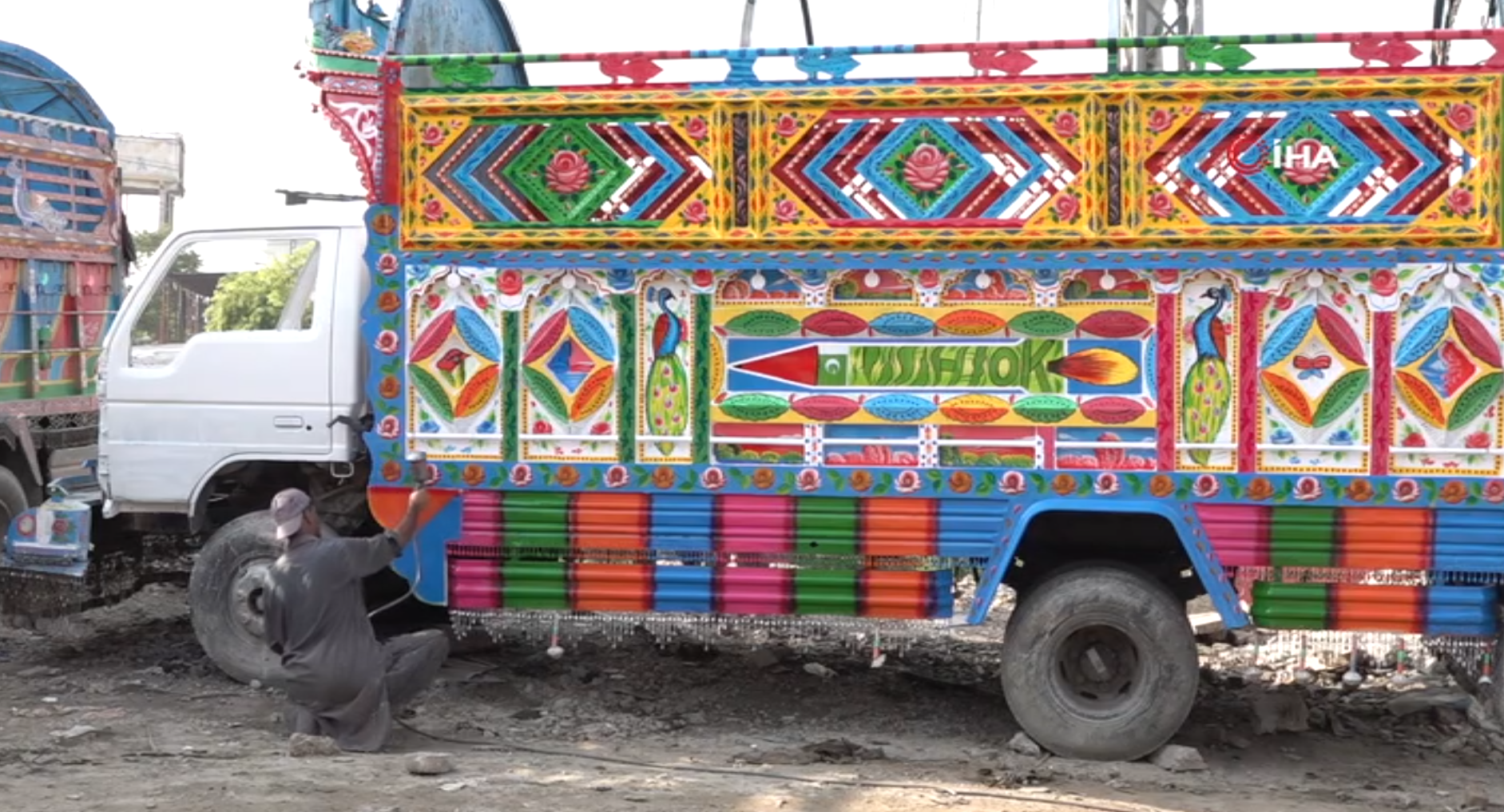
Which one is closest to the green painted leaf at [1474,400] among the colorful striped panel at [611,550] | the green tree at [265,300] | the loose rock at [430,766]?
the colorful striped panel at [611,550]

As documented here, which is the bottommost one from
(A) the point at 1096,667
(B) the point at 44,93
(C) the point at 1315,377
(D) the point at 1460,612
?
(A) the point at 1096,667

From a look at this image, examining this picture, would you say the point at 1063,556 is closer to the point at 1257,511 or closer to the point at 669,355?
the point at 1257,511

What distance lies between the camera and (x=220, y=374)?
297 inches

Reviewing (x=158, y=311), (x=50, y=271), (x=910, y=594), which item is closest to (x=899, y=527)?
(x=910, y=594)

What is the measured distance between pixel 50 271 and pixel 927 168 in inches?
224

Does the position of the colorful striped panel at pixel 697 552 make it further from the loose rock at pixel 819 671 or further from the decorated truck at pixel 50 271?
the decorated truck at pixel 50 271

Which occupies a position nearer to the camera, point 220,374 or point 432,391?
point 432,391

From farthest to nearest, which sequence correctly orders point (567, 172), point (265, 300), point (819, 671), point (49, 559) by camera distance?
point (819, 671), point (49, 559), point (265, 300), point (567, 172)

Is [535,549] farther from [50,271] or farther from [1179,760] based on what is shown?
[50,271]

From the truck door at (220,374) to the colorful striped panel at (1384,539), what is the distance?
4.15 metres

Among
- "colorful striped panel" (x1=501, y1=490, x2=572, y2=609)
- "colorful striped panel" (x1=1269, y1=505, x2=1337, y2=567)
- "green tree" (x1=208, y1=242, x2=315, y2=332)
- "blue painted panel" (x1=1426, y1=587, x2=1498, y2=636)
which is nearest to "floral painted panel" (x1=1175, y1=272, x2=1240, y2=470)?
"colorful striped panel" (x1=1269, y1=505, x2=1337, y2=567)

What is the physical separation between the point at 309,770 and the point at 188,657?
2.57m

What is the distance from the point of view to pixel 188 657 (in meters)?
8.53

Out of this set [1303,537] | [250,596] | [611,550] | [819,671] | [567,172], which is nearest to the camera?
[1303,537]
